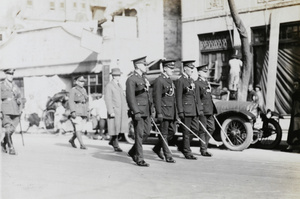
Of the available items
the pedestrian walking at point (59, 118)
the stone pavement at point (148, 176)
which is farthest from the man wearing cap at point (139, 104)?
the pedestrian walking at point (59, 118)

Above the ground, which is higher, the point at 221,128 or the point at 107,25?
the point at 107,25

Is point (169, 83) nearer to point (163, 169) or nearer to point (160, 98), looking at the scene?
point (160, 98)

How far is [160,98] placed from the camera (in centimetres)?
585

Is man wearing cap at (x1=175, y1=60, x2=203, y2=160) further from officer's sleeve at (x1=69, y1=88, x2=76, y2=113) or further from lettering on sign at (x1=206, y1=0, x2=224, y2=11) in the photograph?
lettering on sign at (x1=206, y1=0, x2=224, y2=11)

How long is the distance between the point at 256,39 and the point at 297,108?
2.43 m

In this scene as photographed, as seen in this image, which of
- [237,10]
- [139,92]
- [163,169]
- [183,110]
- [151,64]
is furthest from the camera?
[151,64]

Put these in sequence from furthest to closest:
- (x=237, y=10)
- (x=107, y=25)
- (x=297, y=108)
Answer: (x=107, y=25) < (x=237, y=10) < (x=297, y=108)

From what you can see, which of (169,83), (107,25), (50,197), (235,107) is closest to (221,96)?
(235,107)

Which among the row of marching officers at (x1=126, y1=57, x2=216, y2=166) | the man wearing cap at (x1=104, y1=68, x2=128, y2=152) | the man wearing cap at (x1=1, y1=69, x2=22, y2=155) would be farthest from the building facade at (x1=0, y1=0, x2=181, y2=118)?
the row of marching officers at (x1=126, y1=57, x2=216, y2=166)

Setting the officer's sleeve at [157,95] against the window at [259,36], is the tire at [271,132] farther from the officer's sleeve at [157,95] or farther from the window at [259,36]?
the officer's sleeve at [157,95]

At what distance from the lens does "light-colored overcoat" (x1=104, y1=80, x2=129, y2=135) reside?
7445mm

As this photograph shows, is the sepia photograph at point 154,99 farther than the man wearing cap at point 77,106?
No

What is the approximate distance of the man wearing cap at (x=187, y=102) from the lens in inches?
243

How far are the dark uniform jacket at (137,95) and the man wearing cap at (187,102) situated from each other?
60 centimetres
